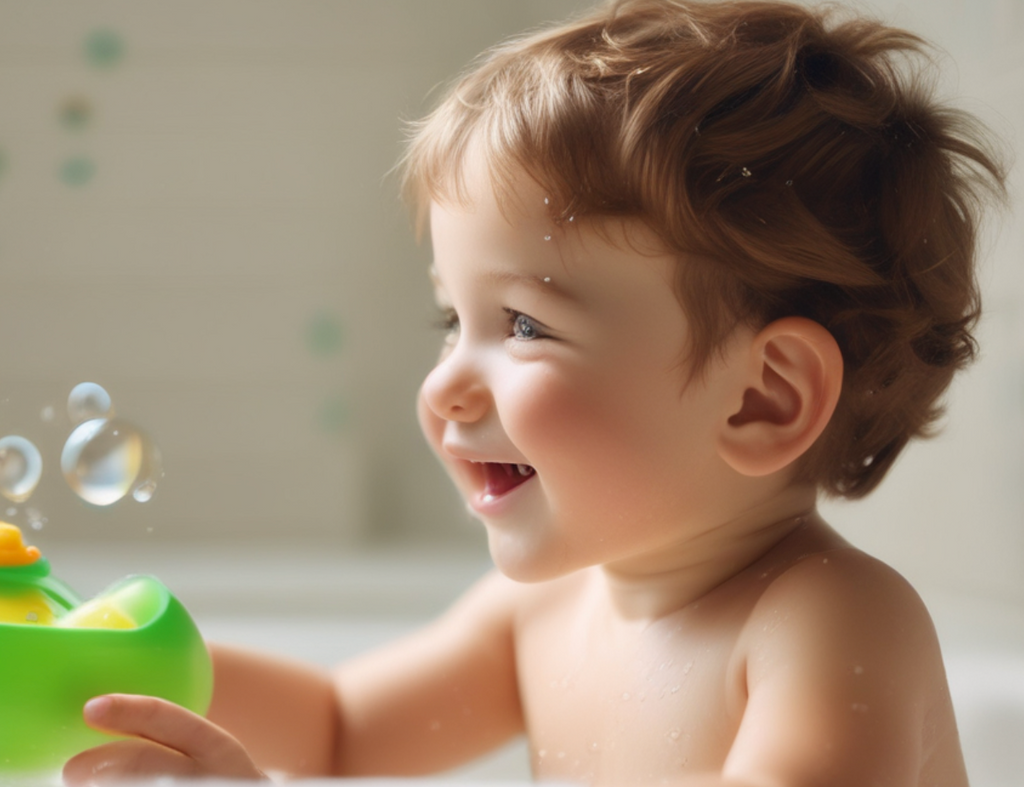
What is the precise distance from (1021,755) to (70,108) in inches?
61.0

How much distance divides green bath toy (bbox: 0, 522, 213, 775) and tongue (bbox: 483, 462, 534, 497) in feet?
0.61

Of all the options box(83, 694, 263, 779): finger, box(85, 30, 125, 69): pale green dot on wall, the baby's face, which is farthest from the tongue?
box(85, 30, 125, 69): pale green dot on wall

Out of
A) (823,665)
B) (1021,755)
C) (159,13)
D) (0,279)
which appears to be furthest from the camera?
(159,13)

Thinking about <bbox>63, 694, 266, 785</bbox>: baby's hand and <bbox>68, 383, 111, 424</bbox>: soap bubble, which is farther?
<bbox>68, 383, 111, 424</bbox>: soap bubble

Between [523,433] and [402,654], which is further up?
[523,433]

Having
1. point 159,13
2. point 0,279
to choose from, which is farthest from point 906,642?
point 159,13

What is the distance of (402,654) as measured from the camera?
2.88 feet

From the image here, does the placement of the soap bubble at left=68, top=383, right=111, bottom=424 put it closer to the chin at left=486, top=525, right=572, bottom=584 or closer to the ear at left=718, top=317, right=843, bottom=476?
the chin at left=486, top=525, right=572, bottom=584

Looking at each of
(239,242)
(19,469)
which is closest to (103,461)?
(19,469)

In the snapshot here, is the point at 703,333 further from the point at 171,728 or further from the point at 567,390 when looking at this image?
the point at 171,728

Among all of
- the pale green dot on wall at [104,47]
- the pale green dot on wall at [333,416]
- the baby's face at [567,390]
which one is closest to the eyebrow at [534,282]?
the baby's face at [567,390]

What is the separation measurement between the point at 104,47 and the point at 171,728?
144cm

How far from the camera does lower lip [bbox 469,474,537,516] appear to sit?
0.66 meters

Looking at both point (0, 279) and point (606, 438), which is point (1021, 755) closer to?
point (606, 438)
